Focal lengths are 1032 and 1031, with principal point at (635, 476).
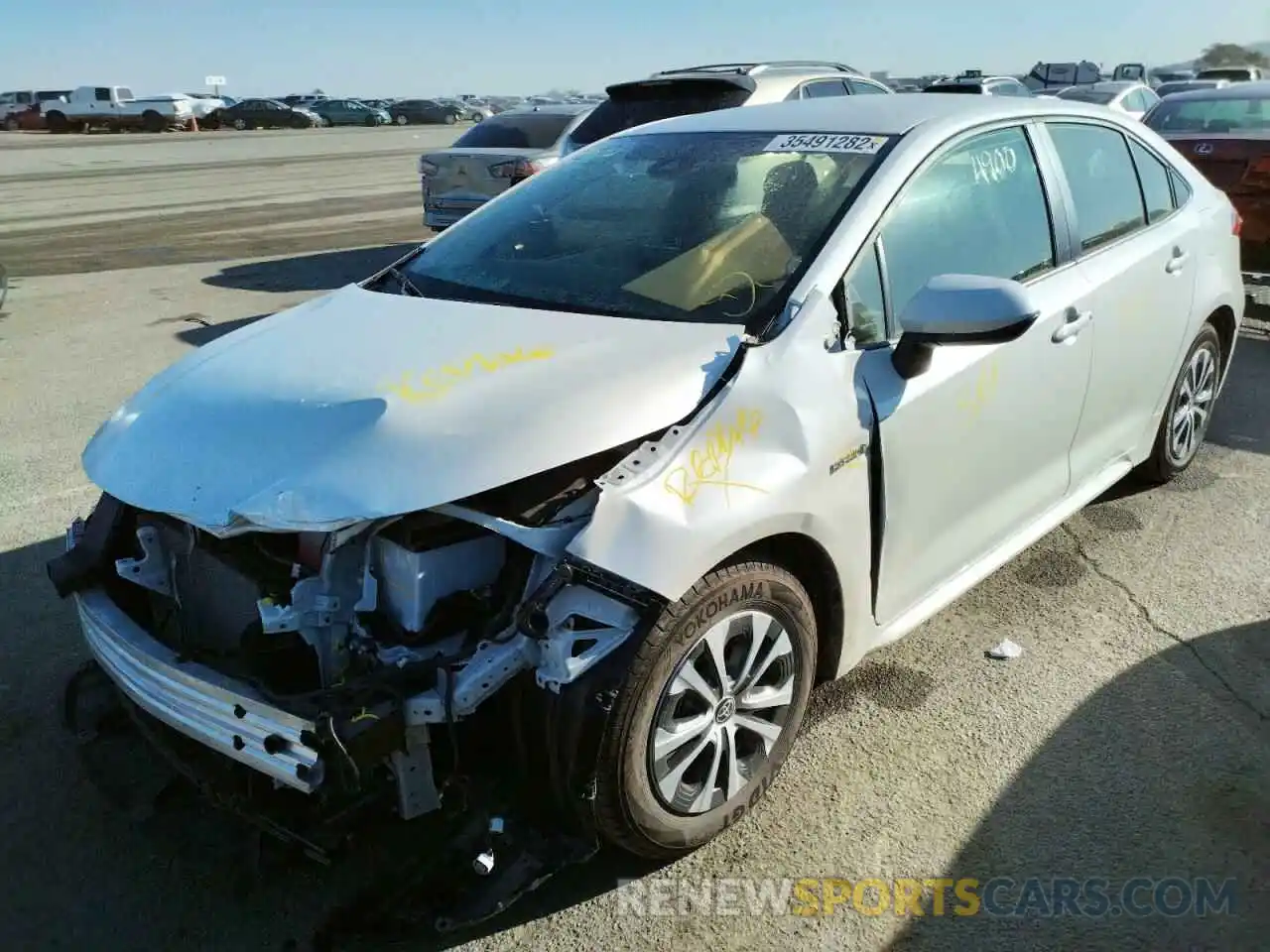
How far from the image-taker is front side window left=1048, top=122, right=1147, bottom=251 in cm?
369

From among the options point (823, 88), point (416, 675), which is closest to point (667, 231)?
point (416, 675)

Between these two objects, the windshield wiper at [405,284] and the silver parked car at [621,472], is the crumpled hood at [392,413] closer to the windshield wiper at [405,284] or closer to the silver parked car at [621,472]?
the silver parked car at [621,472]

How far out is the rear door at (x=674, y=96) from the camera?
28.2 ft

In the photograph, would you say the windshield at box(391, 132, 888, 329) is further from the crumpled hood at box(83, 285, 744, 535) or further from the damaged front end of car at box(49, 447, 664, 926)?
the damaged front end of car at box(49, 447, 664, 926)

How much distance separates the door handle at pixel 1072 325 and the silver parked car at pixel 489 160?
7408 mm

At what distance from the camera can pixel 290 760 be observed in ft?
7.06

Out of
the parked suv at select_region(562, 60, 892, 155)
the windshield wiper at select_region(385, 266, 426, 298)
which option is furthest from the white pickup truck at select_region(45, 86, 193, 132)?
the windshield wiper at select_region(385, 266, 426, 298)

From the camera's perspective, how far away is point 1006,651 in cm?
355

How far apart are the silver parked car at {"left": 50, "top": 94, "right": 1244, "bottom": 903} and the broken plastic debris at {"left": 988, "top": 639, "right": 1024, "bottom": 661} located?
0.34 m

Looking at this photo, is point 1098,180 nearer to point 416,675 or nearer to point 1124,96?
point 416,675

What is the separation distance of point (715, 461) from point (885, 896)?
1170 millimetres

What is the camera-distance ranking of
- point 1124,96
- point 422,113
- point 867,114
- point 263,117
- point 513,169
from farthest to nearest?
point 422,113, point 263,117, point 1124,96, point 513,169, point 867,114

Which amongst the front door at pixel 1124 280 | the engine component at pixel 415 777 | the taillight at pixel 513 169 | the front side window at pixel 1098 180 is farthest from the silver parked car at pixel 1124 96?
the engine component at pixel 415 777

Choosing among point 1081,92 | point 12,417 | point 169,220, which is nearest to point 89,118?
point 169,220
